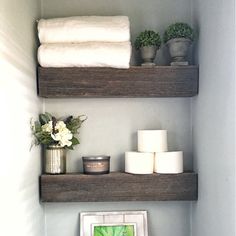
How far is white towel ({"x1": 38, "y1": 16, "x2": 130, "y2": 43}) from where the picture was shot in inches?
61.1

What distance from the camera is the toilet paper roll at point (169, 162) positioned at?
158cm

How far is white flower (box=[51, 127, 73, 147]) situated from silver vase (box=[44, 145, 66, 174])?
0.04 metres

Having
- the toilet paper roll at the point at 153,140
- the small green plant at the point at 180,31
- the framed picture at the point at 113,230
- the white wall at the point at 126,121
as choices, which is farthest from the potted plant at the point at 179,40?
the framed picture at the point at 113,230

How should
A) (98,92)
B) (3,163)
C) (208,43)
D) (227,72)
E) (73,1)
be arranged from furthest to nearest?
(73,1) < (98,92) < (208,43) < (227,72) < (3,163)

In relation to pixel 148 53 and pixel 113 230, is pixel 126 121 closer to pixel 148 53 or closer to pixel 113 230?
pixel 148 53

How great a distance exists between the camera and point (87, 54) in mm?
1535

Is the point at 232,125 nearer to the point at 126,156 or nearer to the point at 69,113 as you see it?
the point at 126,156

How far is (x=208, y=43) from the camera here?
146 centimetres

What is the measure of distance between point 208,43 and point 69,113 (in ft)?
2.40

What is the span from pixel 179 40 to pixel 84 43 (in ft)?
1.40

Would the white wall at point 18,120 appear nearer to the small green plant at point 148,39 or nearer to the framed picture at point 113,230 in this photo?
the framed picture at point 113,230

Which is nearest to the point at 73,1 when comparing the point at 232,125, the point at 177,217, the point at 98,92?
the point at 98,92

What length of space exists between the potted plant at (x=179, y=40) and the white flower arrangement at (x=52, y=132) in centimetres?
58

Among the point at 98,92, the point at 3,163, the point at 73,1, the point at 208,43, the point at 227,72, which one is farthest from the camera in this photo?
the point at 73,1
